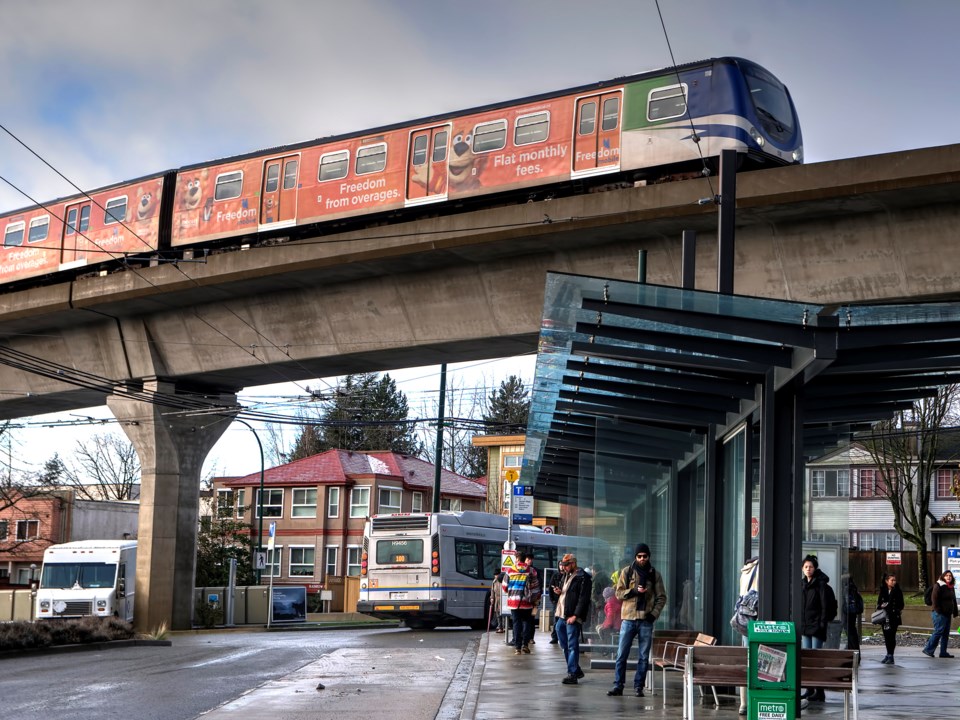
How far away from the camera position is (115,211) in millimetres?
31594

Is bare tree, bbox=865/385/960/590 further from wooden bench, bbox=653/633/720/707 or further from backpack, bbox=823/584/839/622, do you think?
wooden bench, bbox=653/633/720/707

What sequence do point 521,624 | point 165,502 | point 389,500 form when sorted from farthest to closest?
point 389,500 < point 165,502 < point 521,624

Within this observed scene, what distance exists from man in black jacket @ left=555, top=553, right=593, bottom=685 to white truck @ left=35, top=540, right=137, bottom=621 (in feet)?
65.0

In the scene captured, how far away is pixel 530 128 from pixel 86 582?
1789cm

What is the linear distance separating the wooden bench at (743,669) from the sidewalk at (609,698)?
1048 millimetres

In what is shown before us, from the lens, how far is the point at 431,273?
79.8 feet

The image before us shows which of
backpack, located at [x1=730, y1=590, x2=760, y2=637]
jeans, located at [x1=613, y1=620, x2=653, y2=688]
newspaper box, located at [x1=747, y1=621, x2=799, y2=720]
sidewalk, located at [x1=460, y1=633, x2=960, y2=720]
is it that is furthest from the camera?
jeans, located at [x1=613, y1=620, x2=653, y2=688]

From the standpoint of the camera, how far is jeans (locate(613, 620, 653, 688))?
46.0 ft

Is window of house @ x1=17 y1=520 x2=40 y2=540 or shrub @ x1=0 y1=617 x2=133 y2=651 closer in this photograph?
shrub @ x1=0 y1=617 x2=133 y2=651

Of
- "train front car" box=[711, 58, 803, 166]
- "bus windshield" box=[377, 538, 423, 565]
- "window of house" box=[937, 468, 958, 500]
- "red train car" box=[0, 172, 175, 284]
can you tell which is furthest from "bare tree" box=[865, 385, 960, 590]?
"red train car" box=[0, 172, 175, 284]

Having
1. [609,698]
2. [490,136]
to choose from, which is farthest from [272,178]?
[609,698]

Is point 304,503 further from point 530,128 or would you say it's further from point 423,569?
point 530,128

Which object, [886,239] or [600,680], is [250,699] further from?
[886,239]

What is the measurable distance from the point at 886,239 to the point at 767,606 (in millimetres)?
9784
